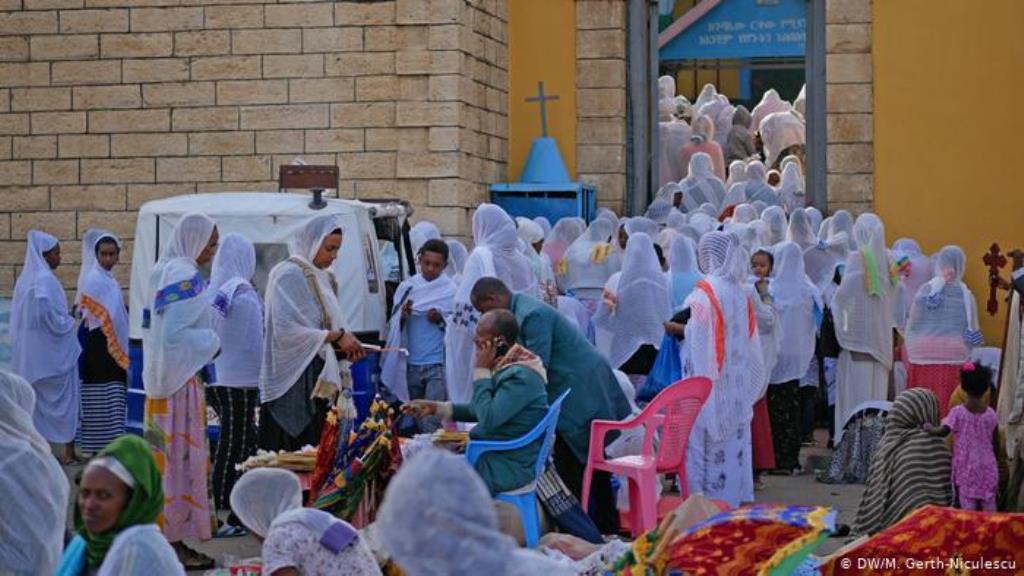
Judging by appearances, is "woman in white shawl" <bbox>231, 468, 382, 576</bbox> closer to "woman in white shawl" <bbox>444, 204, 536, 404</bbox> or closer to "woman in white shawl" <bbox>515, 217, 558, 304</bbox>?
"woman in white shawl" <bbox>444, 204, 536, 404</bbox>

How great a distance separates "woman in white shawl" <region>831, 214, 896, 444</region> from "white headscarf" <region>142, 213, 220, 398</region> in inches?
193

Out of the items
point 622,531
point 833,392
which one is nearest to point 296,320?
point 622,531

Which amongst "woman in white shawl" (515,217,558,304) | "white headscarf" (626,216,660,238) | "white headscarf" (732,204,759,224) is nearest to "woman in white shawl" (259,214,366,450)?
"woman in white shawl" (515,217,558,304)

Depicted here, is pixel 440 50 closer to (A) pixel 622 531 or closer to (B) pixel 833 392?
(B) pixel 833 392

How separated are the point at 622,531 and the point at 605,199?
809 centimetres

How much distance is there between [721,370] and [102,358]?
4562 millimetres

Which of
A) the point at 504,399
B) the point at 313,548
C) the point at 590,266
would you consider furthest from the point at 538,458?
the point at 590,266

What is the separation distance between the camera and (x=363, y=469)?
8133 mm

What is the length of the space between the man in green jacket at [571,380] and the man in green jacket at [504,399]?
0.68 metres

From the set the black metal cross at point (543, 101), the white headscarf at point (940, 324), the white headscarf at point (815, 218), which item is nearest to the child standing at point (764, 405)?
the white headscarf at point (940, 324)

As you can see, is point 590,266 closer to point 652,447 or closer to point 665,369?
point 665,369

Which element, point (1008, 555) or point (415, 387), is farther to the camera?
point (415, 387)

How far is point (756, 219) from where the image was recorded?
16234 mm

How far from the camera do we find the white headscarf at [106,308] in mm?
13023
